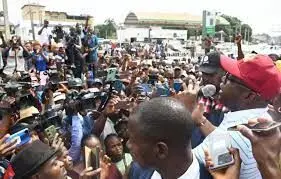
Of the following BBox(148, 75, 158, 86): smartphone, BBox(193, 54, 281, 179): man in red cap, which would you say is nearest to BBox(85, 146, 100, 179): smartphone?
BBox(193, 54, 281, 179): man in red cap

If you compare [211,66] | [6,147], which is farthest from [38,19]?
[6,147]

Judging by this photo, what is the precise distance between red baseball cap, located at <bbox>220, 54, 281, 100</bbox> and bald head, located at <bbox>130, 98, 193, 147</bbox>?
623mm

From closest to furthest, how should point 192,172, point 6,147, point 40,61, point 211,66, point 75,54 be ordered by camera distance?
point 192,172, point 6,147, point 211,66, point 40,61, point 75,54

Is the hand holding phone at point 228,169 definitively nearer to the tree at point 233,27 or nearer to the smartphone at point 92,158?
the smartphone at point 92,158

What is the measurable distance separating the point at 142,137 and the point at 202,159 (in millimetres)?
314

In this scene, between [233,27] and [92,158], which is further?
[233,27]

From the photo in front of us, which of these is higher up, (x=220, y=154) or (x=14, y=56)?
(x=220, y=154)

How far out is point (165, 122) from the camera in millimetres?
1907

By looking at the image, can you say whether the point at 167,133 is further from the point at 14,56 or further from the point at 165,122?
the point at 14,56

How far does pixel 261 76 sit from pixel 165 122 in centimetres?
77

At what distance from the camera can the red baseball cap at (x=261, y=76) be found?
2.38 meters

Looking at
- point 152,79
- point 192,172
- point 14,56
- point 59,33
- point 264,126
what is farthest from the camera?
point 59,33

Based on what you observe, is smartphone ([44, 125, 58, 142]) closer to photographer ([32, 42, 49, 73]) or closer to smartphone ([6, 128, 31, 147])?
smartphone ([6, 128, 31, 147])

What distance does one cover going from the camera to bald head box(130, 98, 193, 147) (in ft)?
6.25
